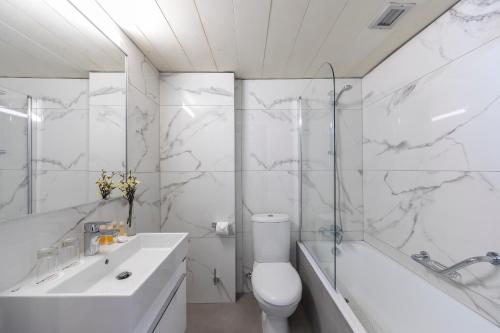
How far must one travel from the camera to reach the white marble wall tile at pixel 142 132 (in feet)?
5.28

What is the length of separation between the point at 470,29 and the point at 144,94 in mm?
2153

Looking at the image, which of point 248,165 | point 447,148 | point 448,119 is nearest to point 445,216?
point 447,148

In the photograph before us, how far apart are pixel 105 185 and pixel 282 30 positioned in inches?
59.2

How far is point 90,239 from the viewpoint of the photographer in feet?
3.73

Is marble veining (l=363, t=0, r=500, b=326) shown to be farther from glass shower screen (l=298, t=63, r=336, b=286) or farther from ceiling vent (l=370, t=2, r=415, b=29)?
glass shower screen (l=298, t=63, r=336, b=286)

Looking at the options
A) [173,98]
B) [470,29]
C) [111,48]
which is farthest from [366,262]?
[111,48]

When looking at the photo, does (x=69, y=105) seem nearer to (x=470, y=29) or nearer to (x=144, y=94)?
(x=144, y=94)

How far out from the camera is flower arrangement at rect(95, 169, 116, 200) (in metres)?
1.28

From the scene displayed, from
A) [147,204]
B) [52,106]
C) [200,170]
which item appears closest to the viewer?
[52,106]

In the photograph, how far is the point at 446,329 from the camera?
4.09 feet

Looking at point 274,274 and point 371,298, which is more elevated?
point 274,274

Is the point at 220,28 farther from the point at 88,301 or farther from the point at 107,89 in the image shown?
the point at 88,301

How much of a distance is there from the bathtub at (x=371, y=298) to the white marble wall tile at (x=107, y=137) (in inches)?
59.1

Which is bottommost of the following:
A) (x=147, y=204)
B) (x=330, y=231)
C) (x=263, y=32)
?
(x=330, y=231)
